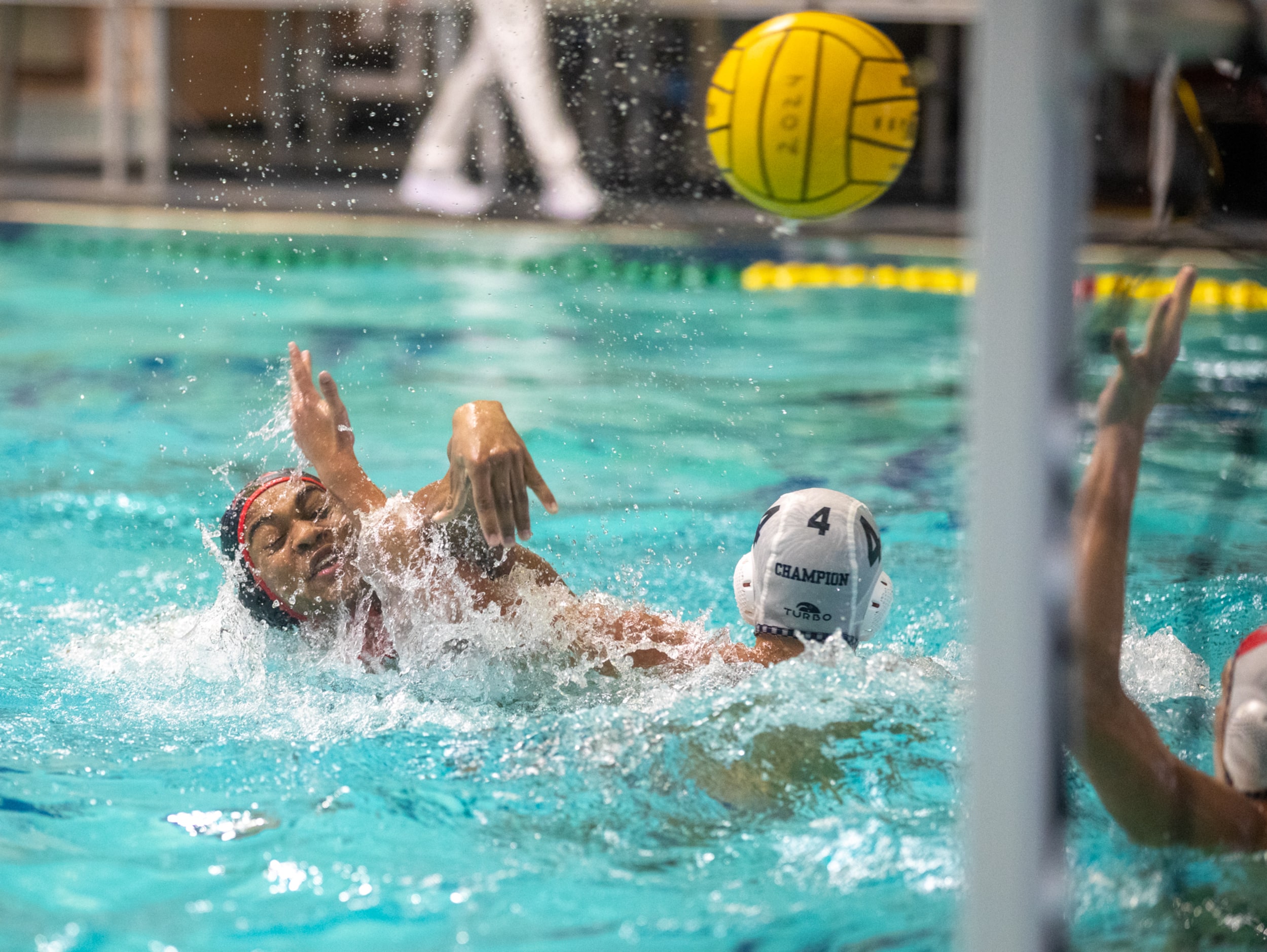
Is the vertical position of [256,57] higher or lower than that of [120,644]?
higher

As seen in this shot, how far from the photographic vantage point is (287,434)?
478 cm

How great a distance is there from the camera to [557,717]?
7.90ft

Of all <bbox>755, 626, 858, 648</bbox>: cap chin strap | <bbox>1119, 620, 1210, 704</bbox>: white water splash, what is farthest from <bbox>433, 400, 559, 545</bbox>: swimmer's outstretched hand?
<bbox>1119, 620, 1210, 704</bbox>: white water splash

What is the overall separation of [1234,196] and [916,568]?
17.2 ft

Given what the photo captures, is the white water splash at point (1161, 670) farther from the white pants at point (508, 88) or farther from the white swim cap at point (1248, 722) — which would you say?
the white pants at point (508, 88)

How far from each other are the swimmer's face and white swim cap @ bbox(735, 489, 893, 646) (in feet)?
2.59

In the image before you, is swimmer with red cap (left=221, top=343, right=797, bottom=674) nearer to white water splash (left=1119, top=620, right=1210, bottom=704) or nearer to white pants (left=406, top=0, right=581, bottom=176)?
white water splash (left=1119, top=620, right=1210, bottom=704)

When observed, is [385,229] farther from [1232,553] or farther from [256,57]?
[1232,553]

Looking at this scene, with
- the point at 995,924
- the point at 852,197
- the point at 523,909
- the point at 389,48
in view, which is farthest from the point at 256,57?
the point at 995,924

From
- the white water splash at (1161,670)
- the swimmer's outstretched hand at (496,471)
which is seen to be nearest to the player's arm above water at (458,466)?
the swimmer's outstretched hand at (496,471)

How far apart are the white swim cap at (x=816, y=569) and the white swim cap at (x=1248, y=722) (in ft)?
2.22

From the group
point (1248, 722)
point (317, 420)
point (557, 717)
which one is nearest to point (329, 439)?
point (317, 420)

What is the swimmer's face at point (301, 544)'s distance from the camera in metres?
2.49

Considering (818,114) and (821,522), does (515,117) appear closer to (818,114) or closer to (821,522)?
(818,114)
